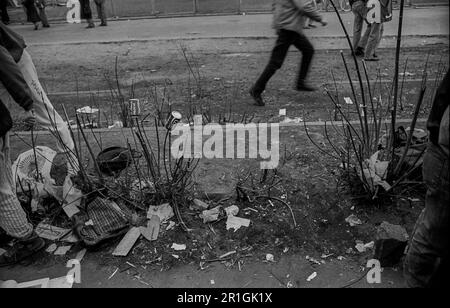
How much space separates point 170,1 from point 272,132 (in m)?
13.2

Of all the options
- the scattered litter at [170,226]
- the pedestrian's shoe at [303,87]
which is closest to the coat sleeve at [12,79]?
the scattered litter at [170,226]

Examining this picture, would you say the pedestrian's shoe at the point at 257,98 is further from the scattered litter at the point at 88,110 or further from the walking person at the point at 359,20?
the walking person at the point at 359,20

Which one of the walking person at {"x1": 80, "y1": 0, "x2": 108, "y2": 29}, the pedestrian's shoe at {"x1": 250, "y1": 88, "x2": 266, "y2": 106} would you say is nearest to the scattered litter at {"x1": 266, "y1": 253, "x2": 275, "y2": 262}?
the pedestrian's shoe at {"x1": 250, "y1": 88, "x2": 266, "y2": 106}

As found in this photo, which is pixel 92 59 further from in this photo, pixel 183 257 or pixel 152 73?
pixel 183 257

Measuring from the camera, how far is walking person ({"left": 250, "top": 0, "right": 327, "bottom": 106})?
485 centimetres

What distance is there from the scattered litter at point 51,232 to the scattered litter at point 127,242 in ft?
1.59

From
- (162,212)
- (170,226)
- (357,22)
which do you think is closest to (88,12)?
(357,22)

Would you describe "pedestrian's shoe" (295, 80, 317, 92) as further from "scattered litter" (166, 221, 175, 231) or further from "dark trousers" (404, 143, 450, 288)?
"dark trousers" (404, 143, 450, 288)

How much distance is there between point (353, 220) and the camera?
3.01 m

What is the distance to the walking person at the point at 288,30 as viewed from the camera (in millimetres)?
4848

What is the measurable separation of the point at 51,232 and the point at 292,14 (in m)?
3.63

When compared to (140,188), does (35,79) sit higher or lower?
higher

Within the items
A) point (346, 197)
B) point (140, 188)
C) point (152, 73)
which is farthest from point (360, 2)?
point (140, 188)

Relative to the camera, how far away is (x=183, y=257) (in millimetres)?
2803
